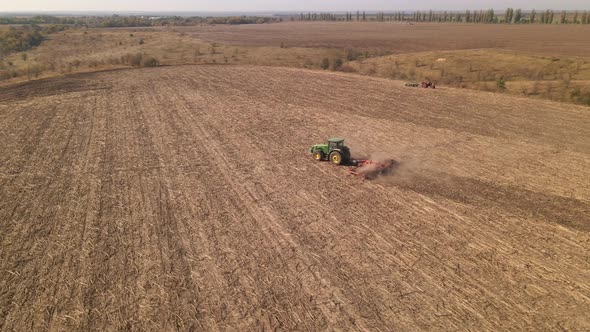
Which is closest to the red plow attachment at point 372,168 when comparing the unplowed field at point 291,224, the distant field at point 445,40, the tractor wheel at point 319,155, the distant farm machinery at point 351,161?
the distant farm machinery at point 351,161

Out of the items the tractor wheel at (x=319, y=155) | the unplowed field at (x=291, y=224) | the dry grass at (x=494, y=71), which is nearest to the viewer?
the unplowed field at (x=291, y=224)

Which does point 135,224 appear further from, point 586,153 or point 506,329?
point 586,153

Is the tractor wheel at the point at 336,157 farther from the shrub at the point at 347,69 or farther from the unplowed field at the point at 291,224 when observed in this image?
the shrub at the point at 347,69

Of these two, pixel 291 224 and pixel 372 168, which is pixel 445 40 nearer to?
pixel 372 168

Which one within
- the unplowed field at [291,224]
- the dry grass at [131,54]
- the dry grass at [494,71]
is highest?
the dry grass at [131,54]

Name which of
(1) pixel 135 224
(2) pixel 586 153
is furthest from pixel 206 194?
(2) pixel 586 153

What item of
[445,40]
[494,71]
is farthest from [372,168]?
[445,40]

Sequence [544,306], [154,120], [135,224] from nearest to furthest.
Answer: [544,306], [135,224], [154,120]
